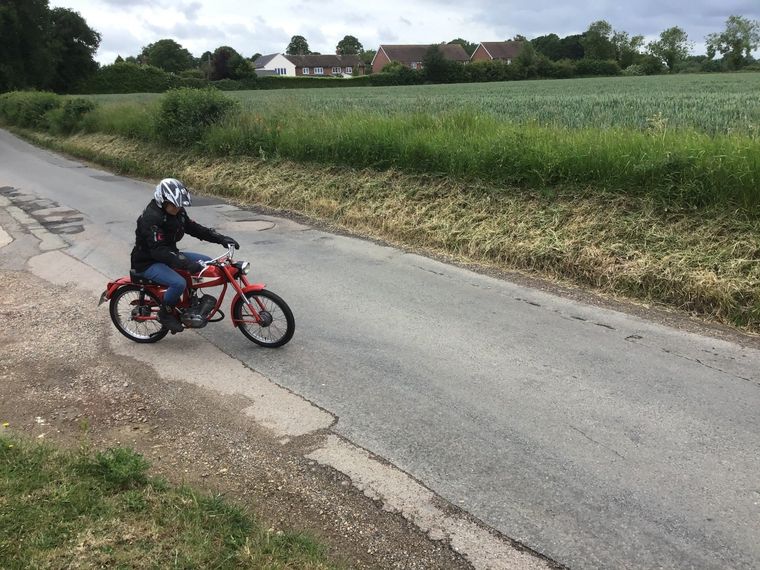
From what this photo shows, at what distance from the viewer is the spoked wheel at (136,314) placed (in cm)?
570

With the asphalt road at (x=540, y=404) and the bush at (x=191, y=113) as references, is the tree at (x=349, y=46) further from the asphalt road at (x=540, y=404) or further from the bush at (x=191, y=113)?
the asphalt road at (x=540, y=404)

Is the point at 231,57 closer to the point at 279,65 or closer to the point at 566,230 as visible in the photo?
the point at 279,65

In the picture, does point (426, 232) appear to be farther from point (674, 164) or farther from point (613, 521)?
point (613, 521)

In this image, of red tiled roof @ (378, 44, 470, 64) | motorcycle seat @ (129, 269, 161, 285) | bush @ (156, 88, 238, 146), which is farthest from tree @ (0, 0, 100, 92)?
motorcycle seat @ (129, 269, 161, 285)

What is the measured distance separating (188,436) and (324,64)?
433ft

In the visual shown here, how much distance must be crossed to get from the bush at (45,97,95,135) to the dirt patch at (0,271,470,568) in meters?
22.9


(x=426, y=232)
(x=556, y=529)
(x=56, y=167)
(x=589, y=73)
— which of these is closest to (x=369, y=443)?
(x=556, y=529)

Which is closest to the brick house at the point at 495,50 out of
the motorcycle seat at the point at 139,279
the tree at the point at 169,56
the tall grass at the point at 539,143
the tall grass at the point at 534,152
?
the tree at the point at 169,56

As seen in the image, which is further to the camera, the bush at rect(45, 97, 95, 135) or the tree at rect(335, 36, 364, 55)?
the tree at rect(335, 36, 364, 55)

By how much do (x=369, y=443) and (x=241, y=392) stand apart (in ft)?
4.31

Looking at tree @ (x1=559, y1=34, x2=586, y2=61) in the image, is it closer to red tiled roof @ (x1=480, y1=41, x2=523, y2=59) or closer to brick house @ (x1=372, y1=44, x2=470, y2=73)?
red tiled roof @ (x1=480, y1=41, x2=523, y2=59)

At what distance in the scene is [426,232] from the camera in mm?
9383

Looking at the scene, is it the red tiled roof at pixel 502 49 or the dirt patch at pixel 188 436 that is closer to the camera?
the dirt patch at pixel 188 436

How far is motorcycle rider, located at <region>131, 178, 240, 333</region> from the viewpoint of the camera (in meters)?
5.10
